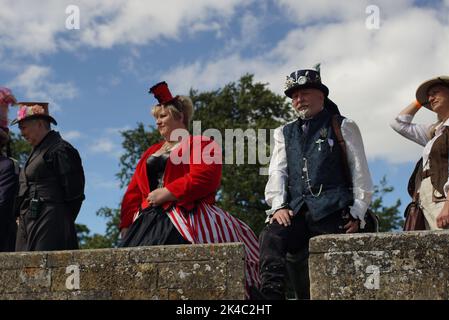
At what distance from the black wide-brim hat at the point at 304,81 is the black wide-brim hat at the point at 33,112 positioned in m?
2.31

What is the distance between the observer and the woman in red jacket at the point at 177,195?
233 inches

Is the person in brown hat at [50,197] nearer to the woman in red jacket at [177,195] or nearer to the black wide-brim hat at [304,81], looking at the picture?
the woman in red jacket at [177,195]

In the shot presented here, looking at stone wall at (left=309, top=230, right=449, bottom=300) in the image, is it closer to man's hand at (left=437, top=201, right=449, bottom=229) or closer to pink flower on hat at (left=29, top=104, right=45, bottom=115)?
man's hand at (left=437, top=201, right=449, bottom=229)

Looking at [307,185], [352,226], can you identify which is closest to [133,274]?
[307,185]

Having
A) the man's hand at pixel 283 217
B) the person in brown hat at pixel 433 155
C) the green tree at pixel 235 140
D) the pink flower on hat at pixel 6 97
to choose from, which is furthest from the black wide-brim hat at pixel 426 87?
the green tree at pixel 235 140

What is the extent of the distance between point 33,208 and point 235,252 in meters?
2.29

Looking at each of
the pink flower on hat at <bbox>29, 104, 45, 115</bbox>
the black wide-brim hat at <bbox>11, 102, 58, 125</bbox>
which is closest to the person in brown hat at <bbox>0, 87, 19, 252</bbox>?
the black wide-brim hat at <bbox>11, 102, 58, 125</bbox>

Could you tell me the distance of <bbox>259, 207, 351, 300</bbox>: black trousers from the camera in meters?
4.99

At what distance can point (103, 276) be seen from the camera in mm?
4941

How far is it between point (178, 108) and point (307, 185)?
159 centimetres

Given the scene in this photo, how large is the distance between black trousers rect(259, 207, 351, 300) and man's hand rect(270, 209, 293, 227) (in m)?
0.03
